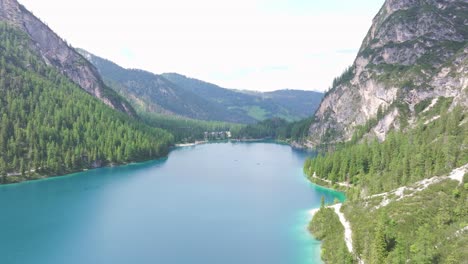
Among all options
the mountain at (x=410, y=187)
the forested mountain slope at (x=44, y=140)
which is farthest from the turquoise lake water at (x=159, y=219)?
the forested mountain slope at (x=44, y=140)

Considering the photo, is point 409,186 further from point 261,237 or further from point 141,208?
point 141,208

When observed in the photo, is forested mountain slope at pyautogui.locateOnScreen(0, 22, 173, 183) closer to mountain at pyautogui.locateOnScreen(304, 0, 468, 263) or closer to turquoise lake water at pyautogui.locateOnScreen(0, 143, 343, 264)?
turquoise lake water at pyautogui.locateOnScreen(0, 143, 343, 264)

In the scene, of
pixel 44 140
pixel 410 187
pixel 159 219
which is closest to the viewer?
pixel 410 187

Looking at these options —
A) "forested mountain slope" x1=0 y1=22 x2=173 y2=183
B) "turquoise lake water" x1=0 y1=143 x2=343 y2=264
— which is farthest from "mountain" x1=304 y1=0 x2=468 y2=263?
"forested mountain slope" x1=0 y1=22 x2=173 y2=183

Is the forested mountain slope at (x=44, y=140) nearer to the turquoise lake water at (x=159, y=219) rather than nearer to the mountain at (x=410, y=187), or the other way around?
the turquoise lake water at (x=159, y=219)

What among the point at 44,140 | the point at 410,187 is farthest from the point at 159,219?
the point at 44,140

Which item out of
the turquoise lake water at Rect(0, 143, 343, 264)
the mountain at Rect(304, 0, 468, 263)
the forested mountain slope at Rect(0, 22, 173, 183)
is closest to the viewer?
the mountain at Rect(304, 0, 468, 263)

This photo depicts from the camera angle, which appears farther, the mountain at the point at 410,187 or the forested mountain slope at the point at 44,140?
the forested mountain slope at the point at 44,140

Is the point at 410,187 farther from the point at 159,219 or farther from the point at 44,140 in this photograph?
the point at 44,140

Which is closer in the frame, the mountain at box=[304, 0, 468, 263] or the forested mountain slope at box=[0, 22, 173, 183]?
the mountain at box=[304, 0, 468, 263]
